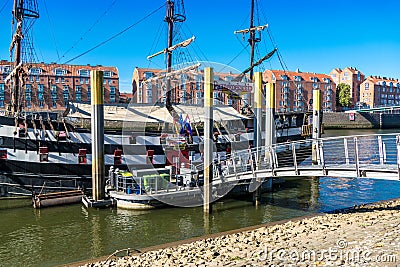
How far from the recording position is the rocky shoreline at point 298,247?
28.9ft

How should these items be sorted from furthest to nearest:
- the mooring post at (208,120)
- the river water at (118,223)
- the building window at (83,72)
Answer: the building window at (83,72)
the mooring post at (208,120)
the river water at (118,223)

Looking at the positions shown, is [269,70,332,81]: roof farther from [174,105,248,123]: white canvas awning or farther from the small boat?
the small boat

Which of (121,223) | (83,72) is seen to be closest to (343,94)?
(83,72)

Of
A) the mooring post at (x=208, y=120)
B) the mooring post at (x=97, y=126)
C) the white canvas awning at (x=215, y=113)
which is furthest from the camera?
the white canvas awning at (x=215, y=113)

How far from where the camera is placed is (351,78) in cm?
11381

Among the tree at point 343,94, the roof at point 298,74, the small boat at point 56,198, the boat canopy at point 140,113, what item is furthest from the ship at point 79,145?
the tree at point 343,94

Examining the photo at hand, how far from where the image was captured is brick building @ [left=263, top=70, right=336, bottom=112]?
9056 cm

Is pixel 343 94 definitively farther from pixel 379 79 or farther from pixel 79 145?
pixel 79 145

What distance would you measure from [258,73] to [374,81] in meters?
110

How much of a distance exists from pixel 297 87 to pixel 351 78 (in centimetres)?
2906

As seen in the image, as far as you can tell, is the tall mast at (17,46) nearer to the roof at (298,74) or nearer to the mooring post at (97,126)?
the mooring post at (97,126)

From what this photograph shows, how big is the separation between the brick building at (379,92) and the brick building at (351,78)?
195 cm
